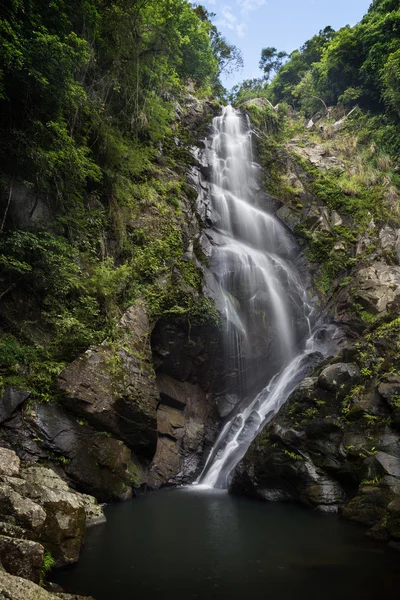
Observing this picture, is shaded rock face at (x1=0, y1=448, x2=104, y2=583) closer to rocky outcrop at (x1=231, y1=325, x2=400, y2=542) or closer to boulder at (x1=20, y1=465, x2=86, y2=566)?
boulder at (x1=20, y1=465, x2=86, y2=566)

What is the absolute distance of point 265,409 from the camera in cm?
1362

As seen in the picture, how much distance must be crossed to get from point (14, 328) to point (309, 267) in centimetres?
1379

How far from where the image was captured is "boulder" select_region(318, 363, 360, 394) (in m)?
10.3

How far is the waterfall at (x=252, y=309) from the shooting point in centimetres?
1353

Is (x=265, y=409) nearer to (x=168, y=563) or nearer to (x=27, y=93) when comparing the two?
(x=168, y=563)

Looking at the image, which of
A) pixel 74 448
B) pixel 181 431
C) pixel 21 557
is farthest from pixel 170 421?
pixel 21 557

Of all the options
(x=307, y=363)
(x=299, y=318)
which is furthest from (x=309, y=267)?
(x=307, y=363)

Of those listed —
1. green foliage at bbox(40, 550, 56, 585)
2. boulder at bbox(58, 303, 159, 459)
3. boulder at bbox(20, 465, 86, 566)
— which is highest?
boulder at bbox(58, 303, 159, 459)

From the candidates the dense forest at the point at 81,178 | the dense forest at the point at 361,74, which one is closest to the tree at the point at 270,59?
the dense forest at the point at 361,74

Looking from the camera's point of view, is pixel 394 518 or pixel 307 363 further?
pixel 307 363

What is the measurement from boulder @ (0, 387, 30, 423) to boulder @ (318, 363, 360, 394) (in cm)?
769

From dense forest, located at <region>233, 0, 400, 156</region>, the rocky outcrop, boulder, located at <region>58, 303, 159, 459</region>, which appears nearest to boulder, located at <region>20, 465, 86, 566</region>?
boulder, located at <region>58, 303, 159, 459</region>

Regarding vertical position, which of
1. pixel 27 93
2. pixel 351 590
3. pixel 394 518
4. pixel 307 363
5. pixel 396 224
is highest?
pixel 396 224

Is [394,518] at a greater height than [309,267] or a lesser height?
lesser
